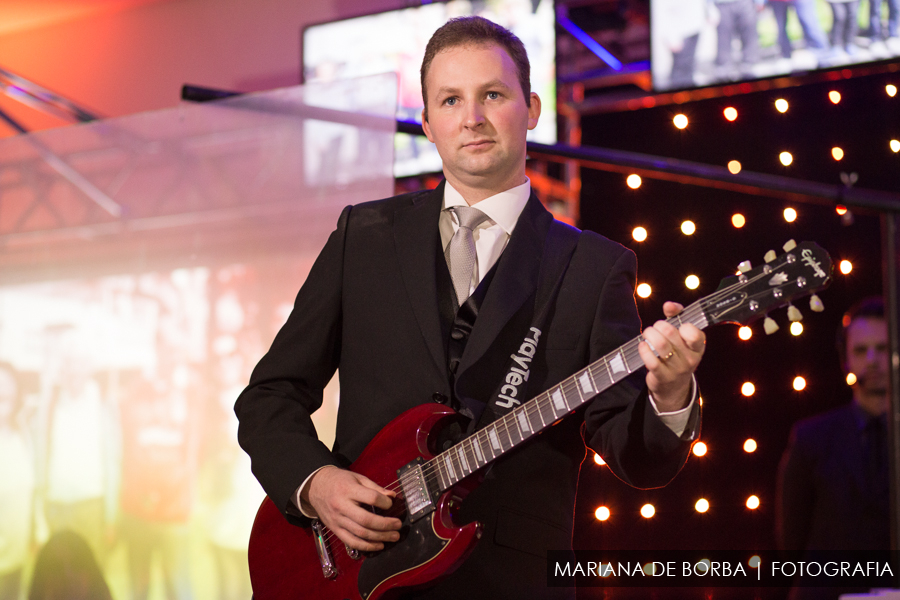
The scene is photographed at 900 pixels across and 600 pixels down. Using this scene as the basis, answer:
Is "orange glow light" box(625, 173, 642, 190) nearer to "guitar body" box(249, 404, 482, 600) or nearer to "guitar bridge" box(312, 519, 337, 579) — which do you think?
"guitar body" box(249, 404, 482, 600)

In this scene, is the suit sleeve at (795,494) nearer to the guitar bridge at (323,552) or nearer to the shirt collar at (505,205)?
the shirt collar at (505,205)

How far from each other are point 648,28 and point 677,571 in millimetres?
3667

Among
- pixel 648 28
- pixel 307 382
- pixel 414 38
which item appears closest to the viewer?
pixel 307 382

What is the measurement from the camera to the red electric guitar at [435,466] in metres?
Answer: 1.41

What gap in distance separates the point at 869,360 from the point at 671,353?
6.53 ft

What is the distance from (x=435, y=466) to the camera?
5.20ft

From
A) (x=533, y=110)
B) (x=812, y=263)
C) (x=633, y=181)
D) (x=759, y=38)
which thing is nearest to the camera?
(x=812, y=263)

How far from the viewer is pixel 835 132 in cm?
300

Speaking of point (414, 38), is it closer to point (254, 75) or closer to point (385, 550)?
point (254, 75)

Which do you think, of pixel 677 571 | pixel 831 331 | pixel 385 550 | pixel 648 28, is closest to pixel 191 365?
pixel 385 550

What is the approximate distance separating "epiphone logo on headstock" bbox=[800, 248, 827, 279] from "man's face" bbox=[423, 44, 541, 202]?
2.21 feet

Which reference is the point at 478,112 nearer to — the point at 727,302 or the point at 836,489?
the point at 727,302

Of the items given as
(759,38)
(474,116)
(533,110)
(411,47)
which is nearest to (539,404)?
(474,116)

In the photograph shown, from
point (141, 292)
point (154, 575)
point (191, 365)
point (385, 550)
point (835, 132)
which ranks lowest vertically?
point (154, 575)
